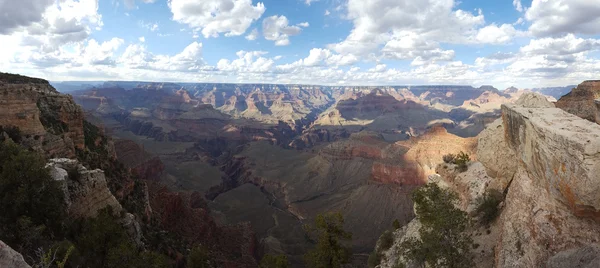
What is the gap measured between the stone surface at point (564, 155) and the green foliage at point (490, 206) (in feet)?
20.3

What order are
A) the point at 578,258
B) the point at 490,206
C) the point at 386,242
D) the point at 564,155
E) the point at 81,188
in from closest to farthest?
the point at 578,258 < the point at 564,155 < the point at 490,206 < the point at 81,188 < the point at 386,242

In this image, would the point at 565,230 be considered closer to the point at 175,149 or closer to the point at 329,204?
the point at 329,204

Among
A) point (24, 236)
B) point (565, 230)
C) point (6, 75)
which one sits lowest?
point (24, 236)

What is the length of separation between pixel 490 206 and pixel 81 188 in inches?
1047

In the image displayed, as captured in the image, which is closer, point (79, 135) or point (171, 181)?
point (79, 135)

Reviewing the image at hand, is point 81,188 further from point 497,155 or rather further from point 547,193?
point 497,155

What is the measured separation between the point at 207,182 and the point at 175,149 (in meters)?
43.6

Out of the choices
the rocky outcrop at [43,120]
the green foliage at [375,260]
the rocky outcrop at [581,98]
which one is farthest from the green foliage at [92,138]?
the rocky outcrop at [581,98]

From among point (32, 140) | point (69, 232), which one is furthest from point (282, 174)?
point (69, 232)

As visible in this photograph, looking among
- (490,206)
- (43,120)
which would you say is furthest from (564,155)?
(43,120)

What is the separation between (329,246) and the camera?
24.0 metres

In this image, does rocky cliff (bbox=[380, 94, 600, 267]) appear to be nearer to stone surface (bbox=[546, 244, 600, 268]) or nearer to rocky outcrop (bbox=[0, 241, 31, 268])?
stone surface (bbox=[546, 244, 600, 268])

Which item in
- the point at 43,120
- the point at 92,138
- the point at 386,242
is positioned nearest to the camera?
the point at 43,120

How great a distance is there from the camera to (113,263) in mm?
16234
